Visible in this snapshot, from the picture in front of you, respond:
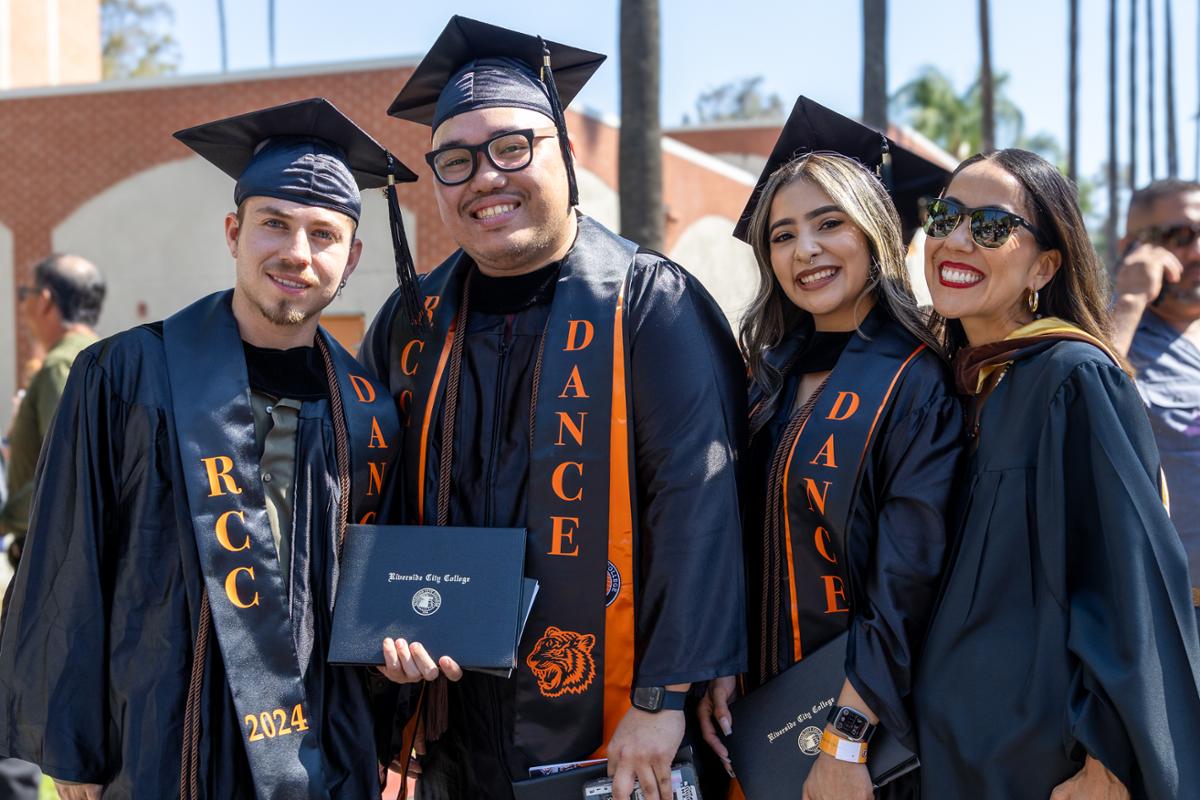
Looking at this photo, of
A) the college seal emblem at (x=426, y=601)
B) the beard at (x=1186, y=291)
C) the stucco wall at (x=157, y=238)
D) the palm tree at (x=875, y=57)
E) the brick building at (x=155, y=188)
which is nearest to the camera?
the college seal emblem at (x=426, y=601)

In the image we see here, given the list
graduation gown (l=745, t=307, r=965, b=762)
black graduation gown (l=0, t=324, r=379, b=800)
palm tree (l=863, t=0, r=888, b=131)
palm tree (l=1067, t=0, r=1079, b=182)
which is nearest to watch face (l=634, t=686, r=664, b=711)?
graduation gown (l=745, t=307, r=965, b=762)

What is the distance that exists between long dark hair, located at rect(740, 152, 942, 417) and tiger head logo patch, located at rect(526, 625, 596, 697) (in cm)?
75

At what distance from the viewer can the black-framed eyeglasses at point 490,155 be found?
2.80m

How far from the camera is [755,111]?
48750 millimetres

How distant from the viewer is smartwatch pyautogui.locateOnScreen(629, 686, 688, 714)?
2.56m

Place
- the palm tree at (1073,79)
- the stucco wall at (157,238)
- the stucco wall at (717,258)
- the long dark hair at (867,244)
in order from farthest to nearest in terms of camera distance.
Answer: the palm tree at (1073,79), the stucco wall at (717,258), the stucco wall at (157,238), the long dark hair at (867,244)

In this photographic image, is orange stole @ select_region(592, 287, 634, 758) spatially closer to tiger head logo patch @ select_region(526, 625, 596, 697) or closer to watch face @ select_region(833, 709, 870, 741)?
tiger head logo patch @ select_region(526, 625, 596, 697)

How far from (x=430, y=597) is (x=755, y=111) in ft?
159

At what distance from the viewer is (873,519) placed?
2.54 metres

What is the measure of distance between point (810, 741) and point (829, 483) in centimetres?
56

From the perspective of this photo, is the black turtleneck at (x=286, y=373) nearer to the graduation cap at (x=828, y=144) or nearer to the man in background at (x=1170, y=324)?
the graduation cap at (x=828, y=144)

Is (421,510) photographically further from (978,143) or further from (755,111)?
(755,111)

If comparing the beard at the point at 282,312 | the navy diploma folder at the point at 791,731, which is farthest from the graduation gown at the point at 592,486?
the beard at the point at 282,312

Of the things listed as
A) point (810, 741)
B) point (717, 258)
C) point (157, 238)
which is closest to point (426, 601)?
point (810, 741)
